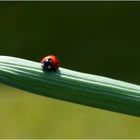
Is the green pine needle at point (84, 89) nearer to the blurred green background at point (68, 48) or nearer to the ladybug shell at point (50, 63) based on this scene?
the ladybug shell at point (50, 63)

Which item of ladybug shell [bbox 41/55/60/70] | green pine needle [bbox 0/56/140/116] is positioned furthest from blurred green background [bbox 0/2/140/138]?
green pine needle [bbox 0/56/140/116]

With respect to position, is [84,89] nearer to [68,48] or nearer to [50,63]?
[50,63]

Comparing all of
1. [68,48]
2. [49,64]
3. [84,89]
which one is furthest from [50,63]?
[68,48]

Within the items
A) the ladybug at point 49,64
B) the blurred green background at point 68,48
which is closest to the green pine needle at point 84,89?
the ladybug at point 49,64

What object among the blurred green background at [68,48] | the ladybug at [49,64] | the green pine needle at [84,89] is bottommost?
the green pine needle at [84,89]

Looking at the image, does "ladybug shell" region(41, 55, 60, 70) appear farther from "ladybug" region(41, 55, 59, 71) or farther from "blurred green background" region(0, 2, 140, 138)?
"blurred green background" region(0, 2, 140, 138)

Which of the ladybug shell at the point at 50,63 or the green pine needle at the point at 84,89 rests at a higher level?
the ladybug shell at the point at 50,63

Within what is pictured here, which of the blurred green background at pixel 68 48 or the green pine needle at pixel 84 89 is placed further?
the blurred green background at pixel 68 48

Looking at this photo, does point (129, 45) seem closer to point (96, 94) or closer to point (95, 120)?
point (95, 120)
